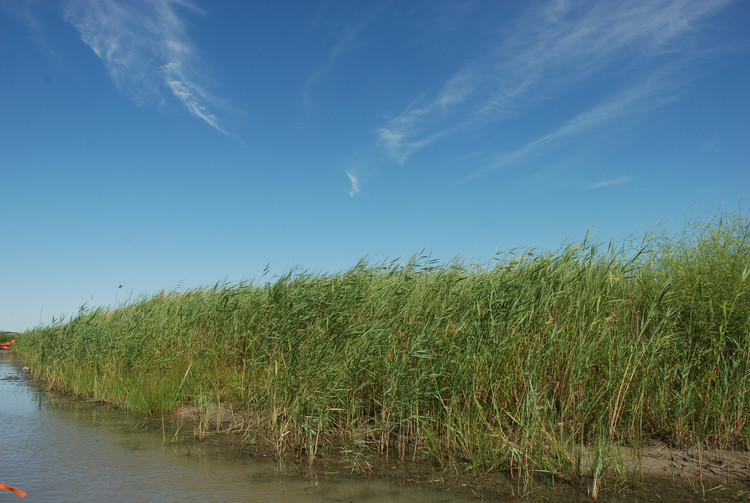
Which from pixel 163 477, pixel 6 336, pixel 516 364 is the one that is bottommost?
pixel 163 477

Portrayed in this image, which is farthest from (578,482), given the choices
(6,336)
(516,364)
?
(6,336)

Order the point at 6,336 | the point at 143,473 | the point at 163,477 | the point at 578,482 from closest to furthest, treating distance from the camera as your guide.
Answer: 1. the point at 578,482
2. the point at 163,477
3. the point at 143,473
4. the point at 6,336

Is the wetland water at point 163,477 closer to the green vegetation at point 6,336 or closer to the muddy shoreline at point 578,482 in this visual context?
the muddy shoreline at point 578,482

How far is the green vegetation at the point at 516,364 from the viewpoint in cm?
575

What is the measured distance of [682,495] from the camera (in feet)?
16.1

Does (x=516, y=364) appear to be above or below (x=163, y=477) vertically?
above

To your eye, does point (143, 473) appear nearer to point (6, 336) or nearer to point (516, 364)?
point (516, 364)

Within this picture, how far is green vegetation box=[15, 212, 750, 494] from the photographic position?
5.75m

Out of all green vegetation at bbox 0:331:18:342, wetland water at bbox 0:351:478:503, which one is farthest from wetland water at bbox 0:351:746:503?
green vegetation at bbox 0:331:18:342

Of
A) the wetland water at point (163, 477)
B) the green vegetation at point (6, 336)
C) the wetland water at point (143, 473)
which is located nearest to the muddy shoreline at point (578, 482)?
the wetland water at point (163, 477)

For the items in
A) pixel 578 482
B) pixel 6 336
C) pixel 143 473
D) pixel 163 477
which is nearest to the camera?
pixel 578 482

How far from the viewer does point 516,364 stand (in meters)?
6.04

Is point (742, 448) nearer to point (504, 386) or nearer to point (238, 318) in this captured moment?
point (504, 386)

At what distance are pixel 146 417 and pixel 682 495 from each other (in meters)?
8.26
